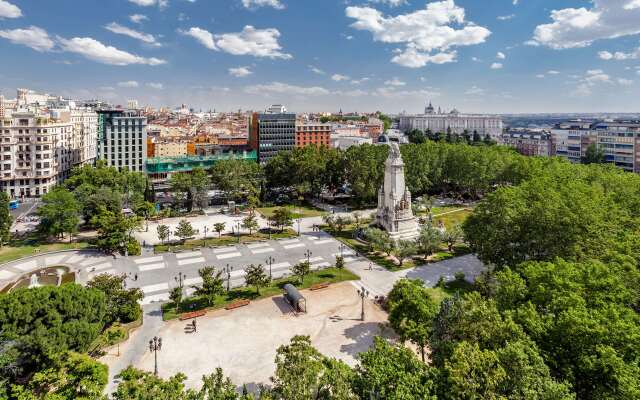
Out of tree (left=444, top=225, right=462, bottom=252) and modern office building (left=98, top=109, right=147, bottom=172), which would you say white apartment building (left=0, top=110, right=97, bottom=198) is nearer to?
modern office building (left=98, top=109, right=147, bottom=172)

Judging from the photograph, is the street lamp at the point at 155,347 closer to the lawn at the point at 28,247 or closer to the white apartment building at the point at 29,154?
the lawn at the point at 28,247

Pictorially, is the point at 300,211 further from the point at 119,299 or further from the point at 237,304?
the point at 119,299

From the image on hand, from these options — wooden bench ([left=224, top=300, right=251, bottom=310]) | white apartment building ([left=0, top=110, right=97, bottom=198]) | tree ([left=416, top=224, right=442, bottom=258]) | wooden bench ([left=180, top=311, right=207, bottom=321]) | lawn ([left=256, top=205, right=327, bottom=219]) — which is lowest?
wooden bench ([left=180, top=311, right=207, bottom=321])

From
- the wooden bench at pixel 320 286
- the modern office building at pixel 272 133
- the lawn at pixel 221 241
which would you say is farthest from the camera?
the modern office building at pixel 272 133

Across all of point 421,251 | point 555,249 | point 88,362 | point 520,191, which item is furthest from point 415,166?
point 88,362

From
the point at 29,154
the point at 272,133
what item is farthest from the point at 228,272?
the point at 272,133

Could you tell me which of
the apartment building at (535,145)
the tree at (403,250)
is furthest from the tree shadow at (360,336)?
the apartment building at (535,145)

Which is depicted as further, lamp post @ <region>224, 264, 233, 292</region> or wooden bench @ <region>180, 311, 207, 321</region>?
lamp post @ <region>224, 264, 233, 292</region>

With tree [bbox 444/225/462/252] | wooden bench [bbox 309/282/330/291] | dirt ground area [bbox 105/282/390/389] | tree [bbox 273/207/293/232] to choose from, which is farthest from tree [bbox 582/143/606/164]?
dirt ground area [bbox 105/282/390/389]
